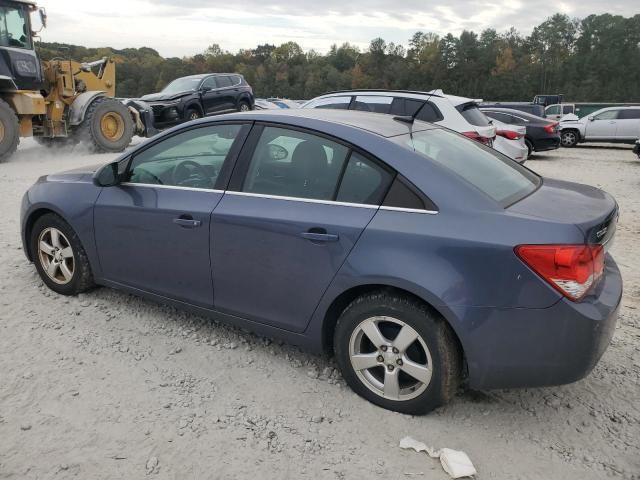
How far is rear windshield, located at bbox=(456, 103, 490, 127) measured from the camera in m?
8.07

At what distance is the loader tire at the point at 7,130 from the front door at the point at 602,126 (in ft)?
55.7

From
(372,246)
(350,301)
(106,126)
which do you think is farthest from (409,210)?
(106,126)

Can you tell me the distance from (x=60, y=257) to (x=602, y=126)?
1839 centimetres

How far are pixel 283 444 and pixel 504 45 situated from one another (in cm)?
9300

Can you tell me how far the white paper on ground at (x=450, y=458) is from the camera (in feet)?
7.73

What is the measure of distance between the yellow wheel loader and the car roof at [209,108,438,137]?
33.4ft

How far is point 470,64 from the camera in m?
82.6

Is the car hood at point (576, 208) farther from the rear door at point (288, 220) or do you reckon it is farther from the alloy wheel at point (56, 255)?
the alloy wheel at point (56, 255)

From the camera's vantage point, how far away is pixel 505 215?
247 cm

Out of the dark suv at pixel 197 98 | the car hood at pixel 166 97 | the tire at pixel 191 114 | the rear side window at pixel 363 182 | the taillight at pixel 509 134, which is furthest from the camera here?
the tire at pixel 191 114

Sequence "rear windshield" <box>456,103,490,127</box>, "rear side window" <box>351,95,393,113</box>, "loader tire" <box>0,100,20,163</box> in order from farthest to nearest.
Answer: "loader tire" <box>0,100,20,163</box> < "rear windshield" <box>456,103,490,127</box> < "rear side window" <box>351,95,393,113</box>

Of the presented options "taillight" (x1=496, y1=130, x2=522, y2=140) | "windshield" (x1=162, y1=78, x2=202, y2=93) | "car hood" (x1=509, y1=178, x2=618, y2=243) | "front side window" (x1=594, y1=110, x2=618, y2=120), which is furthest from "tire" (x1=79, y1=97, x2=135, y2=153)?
"front side window" (x1=594, y1=110, x2=618, y2=120)

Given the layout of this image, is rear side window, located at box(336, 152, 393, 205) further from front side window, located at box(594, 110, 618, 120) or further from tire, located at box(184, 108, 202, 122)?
front side window, located at box(594, 110, 618, 120)

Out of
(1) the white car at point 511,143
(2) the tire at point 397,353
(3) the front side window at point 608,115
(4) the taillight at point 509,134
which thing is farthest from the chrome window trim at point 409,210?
(3) the front side window at point 608,115
